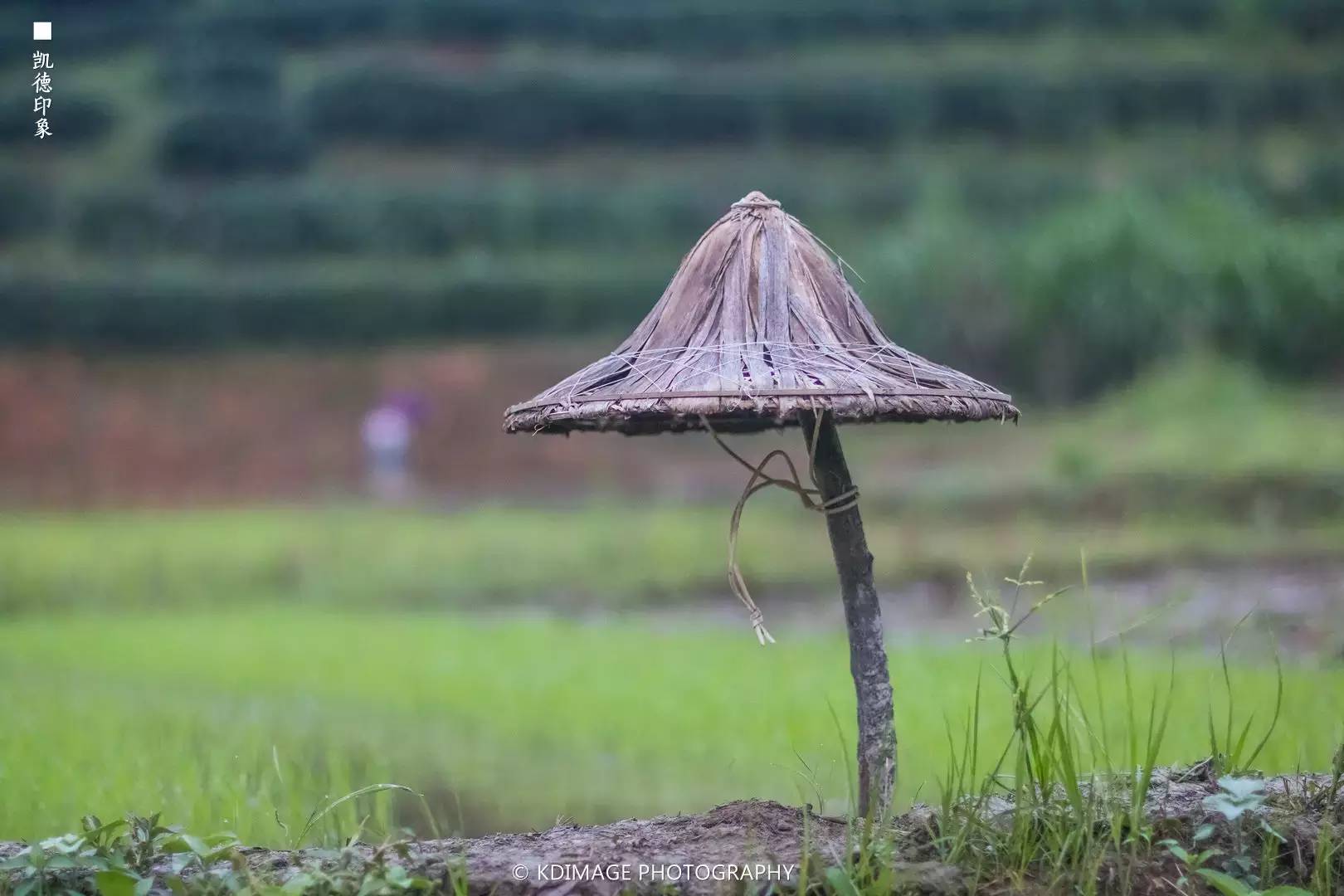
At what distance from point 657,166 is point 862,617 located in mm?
6488

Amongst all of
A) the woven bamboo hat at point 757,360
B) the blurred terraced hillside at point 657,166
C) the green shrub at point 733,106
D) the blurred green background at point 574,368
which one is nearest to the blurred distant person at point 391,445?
the blurred green background at point 574,368

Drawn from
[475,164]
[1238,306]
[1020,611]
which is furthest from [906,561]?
[475,164]

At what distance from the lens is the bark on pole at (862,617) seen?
5.17 feet

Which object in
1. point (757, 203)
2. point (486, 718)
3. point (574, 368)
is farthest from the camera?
point (574, 368)

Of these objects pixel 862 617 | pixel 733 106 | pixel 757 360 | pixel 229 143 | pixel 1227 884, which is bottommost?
pixel 1227 884

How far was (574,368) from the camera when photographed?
276 inches

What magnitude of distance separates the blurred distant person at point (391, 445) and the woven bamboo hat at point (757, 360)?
4757 mm

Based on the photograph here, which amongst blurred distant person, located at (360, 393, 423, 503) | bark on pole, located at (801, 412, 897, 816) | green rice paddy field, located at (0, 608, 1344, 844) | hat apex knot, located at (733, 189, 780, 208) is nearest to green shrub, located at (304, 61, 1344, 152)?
blurred distant person, located at (360, 393, 423, 503)

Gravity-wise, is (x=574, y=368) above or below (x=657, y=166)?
below

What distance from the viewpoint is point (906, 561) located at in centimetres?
505

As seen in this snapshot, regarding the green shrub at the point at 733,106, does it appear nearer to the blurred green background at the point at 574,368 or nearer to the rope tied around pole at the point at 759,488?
the blurred green background at the point at 574,368

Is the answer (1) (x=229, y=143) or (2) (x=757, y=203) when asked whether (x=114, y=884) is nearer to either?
(2) (x=757, y=203)

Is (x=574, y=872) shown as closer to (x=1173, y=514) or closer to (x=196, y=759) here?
(x=196, y=759)

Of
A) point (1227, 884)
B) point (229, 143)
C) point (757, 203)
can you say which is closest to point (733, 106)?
point (229, 143)
